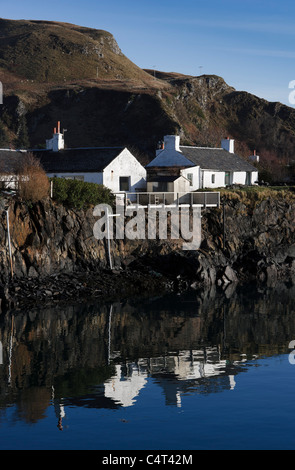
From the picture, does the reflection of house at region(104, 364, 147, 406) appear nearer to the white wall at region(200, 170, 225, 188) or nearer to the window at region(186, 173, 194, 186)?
the window at region(186, 173, 194, 186)

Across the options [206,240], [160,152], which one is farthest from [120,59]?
[206,240]

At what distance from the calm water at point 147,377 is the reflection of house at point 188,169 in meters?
20.7

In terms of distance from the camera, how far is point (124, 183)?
60.2m

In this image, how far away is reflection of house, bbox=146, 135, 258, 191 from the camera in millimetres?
62372

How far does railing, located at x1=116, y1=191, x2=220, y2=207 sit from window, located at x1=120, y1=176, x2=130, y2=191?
1.78 meters

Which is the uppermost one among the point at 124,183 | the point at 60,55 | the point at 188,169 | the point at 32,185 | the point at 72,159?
the point at 60,55

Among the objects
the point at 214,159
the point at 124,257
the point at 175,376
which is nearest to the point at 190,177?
the point at 214,159

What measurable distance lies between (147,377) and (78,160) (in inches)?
1364

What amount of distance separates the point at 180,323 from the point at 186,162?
1212 inches

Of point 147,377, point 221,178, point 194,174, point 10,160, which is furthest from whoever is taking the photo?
point 221,178

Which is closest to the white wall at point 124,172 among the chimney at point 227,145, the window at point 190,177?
the window at point 190,177

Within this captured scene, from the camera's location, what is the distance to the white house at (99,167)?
190 ft
